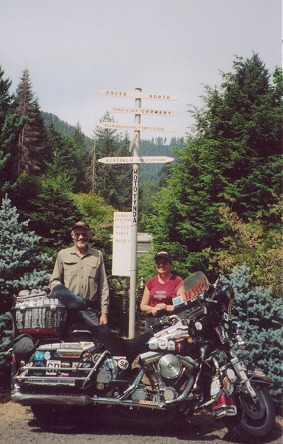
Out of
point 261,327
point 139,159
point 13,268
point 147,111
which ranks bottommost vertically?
point 261,327

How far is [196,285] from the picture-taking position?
16.0 feet

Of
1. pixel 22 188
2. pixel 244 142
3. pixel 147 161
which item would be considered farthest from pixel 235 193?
pixel 147 161

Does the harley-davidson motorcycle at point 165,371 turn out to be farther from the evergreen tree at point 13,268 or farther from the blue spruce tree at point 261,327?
the evergreen tree at point 13,268

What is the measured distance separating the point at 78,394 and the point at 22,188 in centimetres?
950

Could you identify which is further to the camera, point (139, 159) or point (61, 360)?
point (139, 159)

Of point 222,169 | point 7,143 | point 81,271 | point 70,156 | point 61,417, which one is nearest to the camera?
point 61,417

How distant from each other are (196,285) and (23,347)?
1.67 metres

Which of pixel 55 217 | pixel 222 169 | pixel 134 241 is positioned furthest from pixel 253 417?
pixel 222 169

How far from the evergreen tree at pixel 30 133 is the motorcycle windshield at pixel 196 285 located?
4238 centimetres

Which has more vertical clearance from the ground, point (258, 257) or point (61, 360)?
point (258, 257)

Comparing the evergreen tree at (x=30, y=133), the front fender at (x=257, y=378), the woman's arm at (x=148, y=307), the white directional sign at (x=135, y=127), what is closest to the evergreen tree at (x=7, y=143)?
the white directional sign at (x=135, y=127)

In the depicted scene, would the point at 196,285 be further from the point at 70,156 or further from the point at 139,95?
the point at 70,156

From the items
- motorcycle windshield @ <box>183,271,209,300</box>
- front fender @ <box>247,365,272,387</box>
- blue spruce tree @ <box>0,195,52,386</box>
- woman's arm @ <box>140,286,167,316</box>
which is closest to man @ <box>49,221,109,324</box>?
woman's arm @ <box>140,286,167,316</box>

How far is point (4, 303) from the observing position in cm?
623
